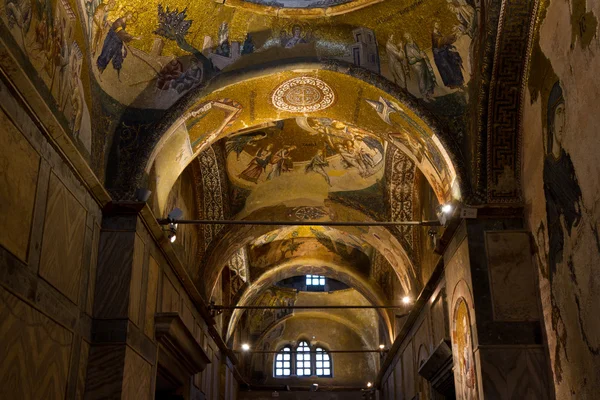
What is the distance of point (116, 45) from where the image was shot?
977 centimetres

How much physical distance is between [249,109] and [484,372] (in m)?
5.79

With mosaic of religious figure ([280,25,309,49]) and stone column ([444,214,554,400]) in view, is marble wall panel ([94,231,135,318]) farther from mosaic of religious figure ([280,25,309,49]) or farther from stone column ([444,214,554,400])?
stone column ([444,214,554,400])

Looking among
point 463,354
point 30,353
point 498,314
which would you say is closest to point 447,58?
point 498,314

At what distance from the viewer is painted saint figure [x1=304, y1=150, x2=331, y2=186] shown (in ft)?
50.0

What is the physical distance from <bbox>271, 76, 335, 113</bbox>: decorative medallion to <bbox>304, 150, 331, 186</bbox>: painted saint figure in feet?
10.3

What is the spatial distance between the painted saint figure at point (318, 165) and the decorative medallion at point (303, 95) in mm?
3135

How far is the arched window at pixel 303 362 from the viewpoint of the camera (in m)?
28.4

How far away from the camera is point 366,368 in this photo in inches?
1110

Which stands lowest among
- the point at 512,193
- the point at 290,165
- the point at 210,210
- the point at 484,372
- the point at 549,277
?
the point at 484,372

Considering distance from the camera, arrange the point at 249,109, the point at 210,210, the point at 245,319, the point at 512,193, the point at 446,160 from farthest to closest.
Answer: the point at 245,319, the point at 210,210, the point at 249,109, the point at 446,160, the point at 512,193

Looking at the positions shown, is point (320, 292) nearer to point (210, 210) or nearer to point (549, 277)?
point (210, 210)

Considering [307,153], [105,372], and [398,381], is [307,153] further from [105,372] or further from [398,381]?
[105,372]

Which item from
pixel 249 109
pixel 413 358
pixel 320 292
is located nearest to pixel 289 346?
pixel 320 292

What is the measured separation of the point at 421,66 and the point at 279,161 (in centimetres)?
547
